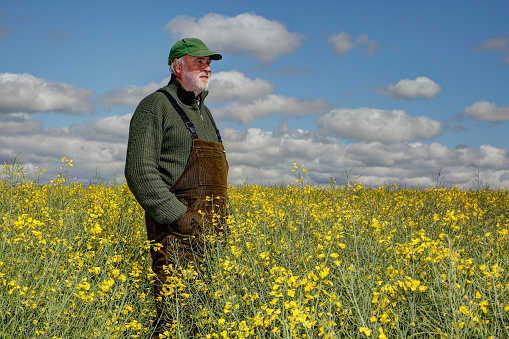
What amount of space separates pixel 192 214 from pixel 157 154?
1.69 ft

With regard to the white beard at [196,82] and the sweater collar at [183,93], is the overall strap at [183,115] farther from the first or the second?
the white beard at [196,82]

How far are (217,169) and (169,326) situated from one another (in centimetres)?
121

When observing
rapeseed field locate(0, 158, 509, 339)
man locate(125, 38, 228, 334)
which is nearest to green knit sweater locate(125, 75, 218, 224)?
man locate(125, 38, 228, 334)

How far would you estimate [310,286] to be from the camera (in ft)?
7.29

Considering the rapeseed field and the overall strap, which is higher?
the overall strap

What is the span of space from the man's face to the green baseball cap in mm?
54

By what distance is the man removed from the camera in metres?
3.03

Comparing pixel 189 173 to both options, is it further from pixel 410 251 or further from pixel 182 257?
pixel 410 251

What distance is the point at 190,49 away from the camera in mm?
3404

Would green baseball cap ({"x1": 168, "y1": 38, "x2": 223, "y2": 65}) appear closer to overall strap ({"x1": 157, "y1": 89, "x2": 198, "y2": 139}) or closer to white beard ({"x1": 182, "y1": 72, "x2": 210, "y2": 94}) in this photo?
white beard ({"x1": 182, "y1": 72, "x2": 210, "y2": 94})

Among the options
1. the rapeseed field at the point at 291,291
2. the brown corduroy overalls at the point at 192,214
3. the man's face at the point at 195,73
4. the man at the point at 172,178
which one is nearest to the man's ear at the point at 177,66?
the man's face at the point at 195,73

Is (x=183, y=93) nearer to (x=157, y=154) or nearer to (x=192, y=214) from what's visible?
(x=157, y=154)

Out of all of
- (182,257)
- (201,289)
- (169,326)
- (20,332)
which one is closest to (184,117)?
(182,257)

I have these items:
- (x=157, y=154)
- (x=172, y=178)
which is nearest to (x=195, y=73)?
(x=157, y=154)
